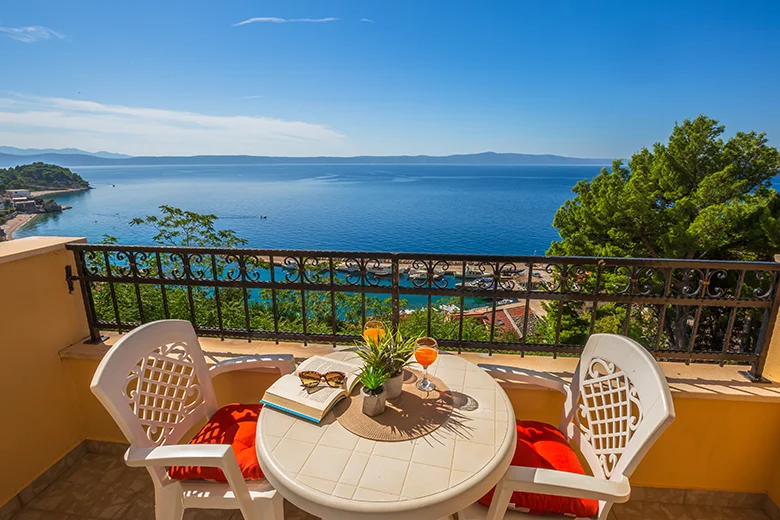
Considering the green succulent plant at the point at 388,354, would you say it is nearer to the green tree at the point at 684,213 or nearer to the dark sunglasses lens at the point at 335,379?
the dark sunglasses lens at the point at 335,379

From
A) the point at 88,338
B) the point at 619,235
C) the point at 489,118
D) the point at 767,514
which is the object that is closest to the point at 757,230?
the point at 619,235

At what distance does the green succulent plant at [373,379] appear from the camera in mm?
1278

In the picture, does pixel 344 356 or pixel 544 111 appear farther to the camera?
pixel 544 111

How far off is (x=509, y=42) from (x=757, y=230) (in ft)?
111

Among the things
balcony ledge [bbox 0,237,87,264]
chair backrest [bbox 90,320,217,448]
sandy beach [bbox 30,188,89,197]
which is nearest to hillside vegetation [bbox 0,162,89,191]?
sandy beach [bbox 30,188,89,197]

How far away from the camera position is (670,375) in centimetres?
212

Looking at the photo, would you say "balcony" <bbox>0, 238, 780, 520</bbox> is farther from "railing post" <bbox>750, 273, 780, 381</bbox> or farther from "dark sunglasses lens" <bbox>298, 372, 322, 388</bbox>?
"dark sunglasses lens" <bbox>298, 372, 322, 388</bbox>

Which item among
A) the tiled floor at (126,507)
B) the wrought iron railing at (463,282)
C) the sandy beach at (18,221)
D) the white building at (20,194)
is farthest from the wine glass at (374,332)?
the white building at (20,194)

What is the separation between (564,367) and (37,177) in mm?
68669

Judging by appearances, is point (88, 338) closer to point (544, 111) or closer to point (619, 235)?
point (619, 235)

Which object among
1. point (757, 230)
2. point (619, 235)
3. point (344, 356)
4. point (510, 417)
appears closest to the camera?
point (510, 417)

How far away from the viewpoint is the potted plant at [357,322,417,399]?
132 centimetres

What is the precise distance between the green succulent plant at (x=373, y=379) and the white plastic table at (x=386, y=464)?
162 millimetres

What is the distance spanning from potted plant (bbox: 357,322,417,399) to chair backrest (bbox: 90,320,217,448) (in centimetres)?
92
